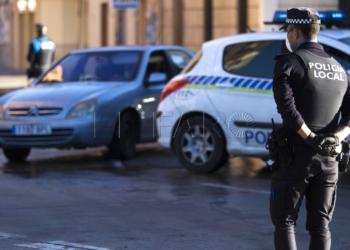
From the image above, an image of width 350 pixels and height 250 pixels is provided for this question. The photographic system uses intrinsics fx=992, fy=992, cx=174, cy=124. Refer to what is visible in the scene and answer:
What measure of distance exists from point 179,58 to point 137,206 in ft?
16.9

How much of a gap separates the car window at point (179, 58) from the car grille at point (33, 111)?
225 centimetres

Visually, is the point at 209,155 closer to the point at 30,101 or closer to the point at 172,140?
the point at 172,140

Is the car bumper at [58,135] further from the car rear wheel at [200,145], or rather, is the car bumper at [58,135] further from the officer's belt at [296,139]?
the officer's belt at [296,139]

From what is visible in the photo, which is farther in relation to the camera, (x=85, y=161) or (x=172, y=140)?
(x=85, y=161)

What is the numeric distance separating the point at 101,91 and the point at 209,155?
5.98 feet

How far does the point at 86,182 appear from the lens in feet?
32.9

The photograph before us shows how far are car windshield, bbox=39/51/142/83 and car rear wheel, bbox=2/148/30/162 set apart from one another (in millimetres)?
1141

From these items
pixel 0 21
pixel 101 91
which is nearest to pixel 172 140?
pixel 101 91

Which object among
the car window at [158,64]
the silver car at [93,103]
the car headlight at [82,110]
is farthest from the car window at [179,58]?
the car headlight at [82,110]

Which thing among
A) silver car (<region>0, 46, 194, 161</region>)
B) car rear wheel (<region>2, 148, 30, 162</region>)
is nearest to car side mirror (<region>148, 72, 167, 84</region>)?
silver car (<region>0, 46, 194, 161</region>)

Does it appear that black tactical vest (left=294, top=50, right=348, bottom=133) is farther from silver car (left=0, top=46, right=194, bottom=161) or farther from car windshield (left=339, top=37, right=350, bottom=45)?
silver car (left=0, top=46, right=194, bottom=161)

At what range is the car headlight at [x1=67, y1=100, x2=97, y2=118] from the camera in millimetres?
11398

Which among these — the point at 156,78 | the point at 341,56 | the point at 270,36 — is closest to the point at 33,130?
the point at 156,78

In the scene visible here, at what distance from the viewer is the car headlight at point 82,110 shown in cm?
1140
